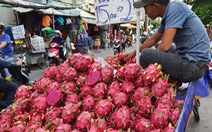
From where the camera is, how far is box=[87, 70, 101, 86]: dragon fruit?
236 centimetres

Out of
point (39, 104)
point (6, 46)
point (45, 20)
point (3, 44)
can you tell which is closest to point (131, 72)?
point (39, 104)

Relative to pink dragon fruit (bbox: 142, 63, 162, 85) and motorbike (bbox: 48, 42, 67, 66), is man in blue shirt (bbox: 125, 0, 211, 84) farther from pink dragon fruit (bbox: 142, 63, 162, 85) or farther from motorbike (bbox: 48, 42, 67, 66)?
motorbike (bbox: 48, 42, 67, 66)

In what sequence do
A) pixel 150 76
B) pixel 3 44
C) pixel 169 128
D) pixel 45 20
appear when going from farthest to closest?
pixel 45 20 → pixel 3 44 → pixel 150 76 → pixel 169 128

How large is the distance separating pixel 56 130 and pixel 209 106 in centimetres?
458

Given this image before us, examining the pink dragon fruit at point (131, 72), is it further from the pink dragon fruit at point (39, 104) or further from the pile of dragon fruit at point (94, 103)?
the pink dragon fruit at point (39, 104)

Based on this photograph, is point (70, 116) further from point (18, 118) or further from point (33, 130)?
point (18, 118)

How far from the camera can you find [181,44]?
2.92 metres

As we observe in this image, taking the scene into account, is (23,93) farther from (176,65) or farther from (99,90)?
(176,65)

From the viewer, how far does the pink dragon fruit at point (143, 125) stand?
6.06ft

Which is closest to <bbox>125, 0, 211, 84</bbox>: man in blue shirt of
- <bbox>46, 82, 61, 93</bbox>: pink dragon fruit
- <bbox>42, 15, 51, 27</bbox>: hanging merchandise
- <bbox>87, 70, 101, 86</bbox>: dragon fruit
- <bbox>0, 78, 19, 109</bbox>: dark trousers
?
<bbox>87, 70, 101, 86</bbox>: dragon fruit

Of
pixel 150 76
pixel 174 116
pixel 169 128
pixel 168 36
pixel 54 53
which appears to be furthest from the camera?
pixel 54 53

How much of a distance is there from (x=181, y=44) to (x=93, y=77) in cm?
131

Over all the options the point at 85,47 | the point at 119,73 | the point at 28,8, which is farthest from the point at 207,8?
the point at 119,73

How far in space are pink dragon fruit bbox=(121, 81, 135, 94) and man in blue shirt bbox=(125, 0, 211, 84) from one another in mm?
592
